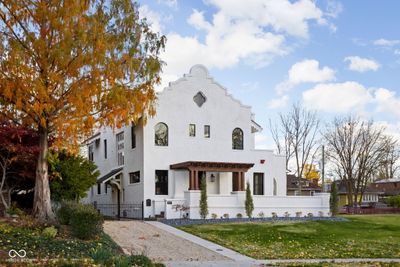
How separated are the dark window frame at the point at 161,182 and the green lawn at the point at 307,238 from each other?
730cm

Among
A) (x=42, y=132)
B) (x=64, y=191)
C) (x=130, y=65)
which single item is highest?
(x=130, y=65)

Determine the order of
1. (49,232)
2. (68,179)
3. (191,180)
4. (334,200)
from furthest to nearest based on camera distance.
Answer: (334,200), (191,180), (68,179), (49,232)

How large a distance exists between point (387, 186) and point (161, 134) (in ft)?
190

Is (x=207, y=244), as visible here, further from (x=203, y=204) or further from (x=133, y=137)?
(x=133, y=137)

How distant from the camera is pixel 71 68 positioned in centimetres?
1875

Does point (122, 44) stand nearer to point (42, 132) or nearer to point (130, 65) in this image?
point (130, 65)

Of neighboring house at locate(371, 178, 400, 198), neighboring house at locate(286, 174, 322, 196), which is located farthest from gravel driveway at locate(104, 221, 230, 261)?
neighboring house at locate(371, 178, 400, 198)

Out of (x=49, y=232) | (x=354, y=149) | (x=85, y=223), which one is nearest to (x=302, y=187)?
(x=354, y=149)

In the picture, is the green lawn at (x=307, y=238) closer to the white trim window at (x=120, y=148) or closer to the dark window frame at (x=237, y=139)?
the dark window frame at (x=237, y=139)

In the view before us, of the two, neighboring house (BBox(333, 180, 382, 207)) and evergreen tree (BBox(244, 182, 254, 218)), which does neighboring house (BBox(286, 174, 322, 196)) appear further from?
evergreen tree (BBox(244, 182, 254, 218))

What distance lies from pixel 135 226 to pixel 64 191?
4.19 m

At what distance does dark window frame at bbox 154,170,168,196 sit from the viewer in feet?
109

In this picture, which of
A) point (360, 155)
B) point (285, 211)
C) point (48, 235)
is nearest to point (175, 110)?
point (285, 211)

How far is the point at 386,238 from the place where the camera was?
76.3ft
